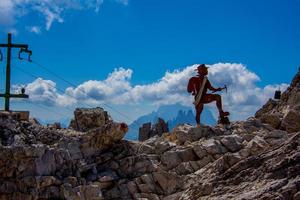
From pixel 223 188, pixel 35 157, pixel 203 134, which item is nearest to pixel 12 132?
pixel 35 157

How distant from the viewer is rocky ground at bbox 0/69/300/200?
72.2 ft

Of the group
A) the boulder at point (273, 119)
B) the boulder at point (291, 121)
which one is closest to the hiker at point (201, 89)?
the boulder at point (273, 119)

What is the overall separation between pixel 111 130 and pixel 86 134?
1746 mm

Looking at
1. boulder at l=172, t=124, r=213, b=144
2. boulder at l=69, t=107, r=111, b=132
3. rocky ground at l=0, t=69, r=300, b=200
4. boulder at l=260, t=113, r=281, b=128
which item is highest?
boulder at l=69, t=107, r=111, b=132

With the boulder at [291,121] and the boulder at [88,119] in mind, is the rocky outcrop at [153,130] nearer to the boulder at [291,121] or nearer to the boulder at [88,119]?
the boulder at [88,119]

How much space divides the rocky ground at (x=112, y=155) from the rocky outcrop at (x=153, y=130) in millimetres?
14597

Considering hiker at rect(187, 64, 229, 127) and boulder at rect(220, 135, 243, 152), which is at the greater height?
hiker at rect(187, 64, 229, 127)

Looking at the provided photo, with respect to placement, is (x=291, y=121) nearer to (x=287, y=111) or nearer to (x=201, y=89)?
(x=287, y=111)

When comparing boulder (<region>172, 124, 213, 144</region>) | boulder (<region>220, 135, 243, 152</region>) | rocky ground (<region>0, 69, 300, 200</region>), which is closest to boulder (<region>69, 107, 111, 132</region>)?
rocky ground (<region>0, 69, 300, 200</region>)

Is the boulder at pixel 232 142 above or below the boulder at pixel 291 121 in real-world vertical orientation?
below

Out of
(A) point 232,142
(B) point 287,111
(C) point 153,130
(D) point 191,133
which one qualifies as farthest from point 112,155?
(C) point 153,130

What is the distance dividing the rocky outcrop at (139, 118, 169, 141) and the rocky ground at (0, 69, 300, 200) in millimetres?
14597

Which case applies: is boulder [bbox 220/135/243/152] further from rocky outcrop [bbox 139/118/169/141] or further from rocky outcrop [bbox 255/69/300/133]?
rocky outcrop [bbox 139/118/169/141]

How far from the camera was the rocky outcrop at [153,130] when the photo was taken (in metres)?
49.0
